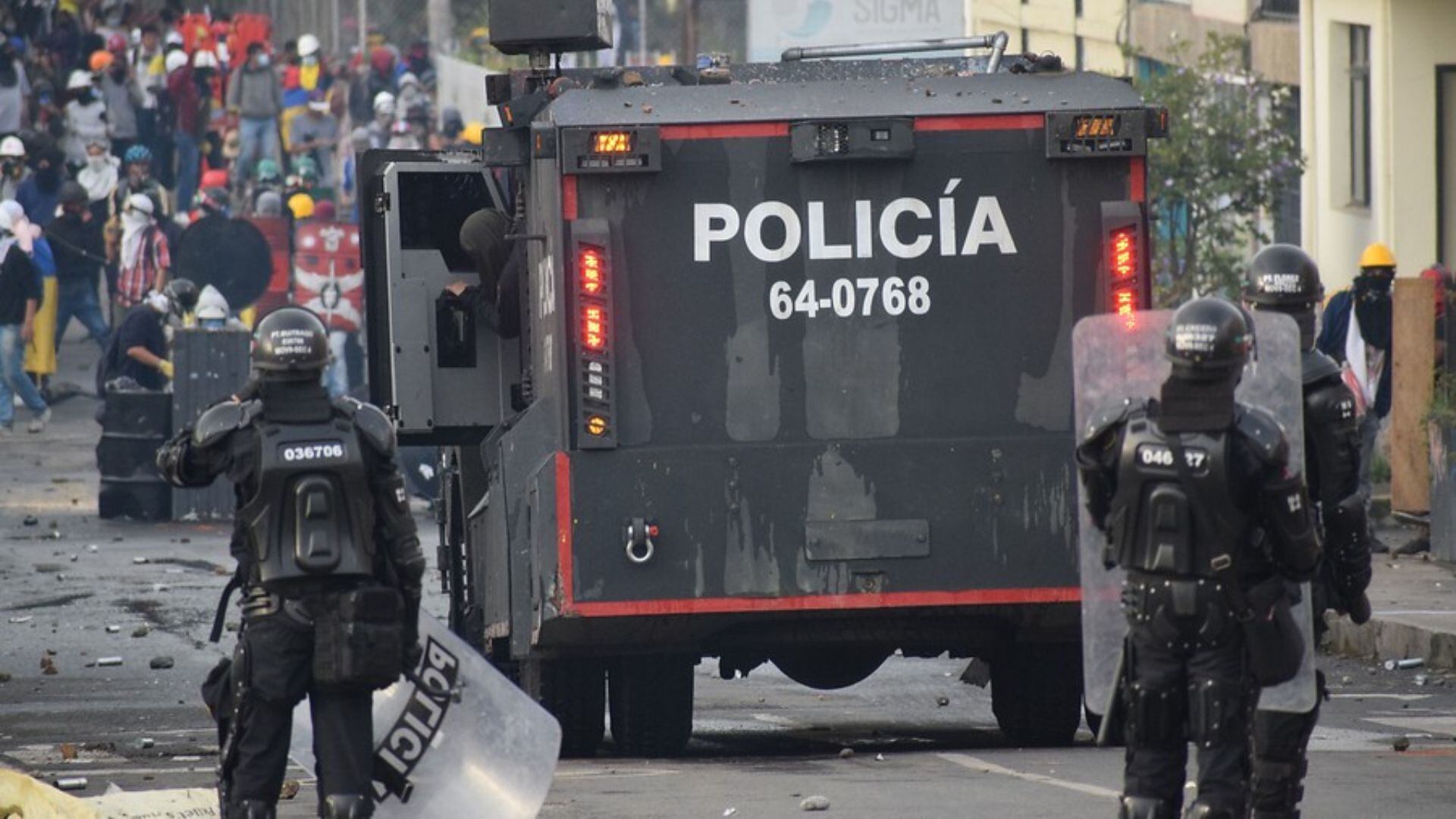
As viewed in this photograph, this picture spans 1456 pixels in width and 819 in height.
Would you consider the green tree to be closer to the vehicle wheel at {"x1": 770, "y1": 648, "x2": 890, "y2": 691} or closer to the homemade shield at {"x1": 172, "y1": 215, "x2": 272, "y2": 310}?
the homemade shield at {"x1": 172, "y1": 215, "x2": 272, "y2": 310}

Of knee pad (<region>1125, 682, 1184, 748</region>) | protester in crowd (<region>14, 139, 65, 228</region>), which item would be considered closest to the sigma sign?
knee pad (<region>1125, 682, 1184, 748</region>)

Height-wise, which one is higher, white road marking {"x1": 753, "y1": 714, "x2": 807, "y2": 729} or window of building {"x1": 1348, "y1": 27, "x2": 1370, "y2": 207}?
window of building {"x1": 1348, "y1": 27, "x2": 1370, "y2": 207}

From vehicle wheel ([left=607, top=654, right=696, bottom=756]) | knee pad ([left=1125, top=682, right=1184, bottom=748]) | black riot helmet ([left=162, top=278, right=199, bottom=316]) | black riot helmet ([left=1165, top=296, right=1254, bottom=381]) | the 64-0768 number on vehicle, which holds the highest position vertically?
black riot helmet ([left=162, top=278, right=199, bottom=316])

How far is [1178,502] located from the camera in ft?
27.1

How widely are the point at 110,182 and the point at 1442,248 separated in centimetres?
1334

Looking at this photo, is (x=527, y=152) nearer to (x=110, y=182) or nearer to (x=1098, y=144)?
(x=1098, y=144)

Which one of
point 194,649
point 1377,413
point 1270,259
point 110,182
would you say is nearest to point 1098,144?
point 1270,259

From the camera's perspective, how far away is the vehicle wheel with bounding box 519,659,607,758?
40.0 ft

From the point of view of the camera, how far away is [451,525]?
14156 mm

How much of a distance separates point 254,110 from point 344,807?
26.7 metres

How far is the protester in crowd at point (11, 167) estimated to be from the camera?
30.2 metres

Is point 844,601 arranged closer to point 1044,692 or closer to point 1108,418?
point 1044,692

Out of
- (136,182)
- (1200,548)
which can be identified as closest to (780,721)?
(1200,548)

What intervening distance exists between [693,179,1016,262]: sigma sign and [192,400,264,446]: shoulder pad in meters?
2.90
